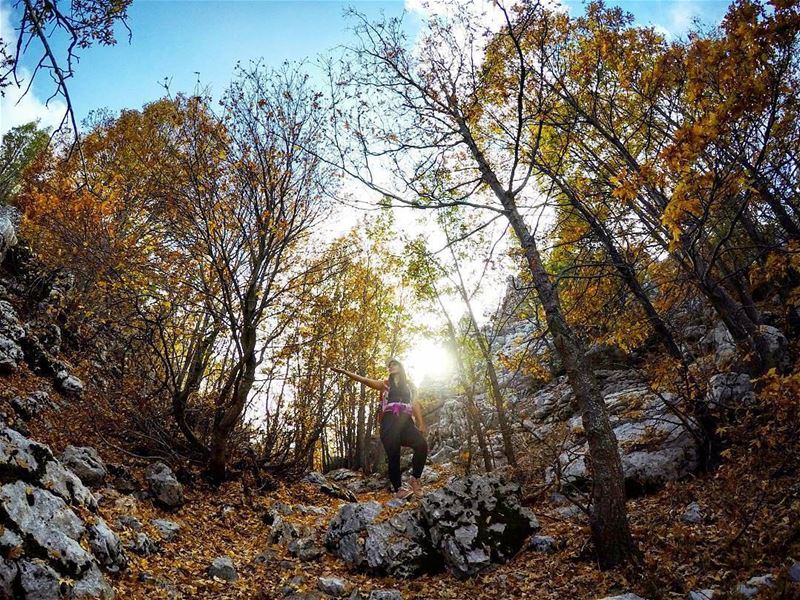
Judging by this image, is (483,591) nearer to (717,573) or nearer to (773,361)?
(717,573)

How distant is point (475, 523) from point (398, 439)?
1.89 meters

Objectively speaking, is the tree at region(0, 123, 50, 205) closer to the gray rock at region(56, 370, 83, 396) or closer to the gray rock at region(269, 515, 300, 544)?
the gray rock at region(56, 370, 83, 396)

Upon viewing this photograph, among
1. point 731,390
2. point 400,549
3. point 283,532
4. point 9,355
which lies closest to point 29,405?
point 9,355

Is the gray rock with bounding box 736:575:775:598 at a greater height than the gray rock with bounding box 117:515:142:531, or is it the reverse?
the gray rock with bounding box 117:515:142:531

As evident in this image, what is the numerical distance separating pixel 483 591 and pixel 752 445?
174 inches

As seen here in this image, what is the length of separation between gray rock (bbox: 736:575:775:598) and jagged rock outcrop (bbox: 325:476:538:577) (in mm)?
2696

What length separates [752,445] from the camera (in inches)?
241

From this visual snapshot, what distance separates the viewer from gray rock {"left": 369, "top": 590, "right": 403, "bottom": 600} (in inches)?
191

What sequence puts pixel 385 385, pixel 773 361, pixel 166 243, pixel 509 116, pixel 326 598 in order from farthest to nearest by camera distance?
pixel 166 243 < pixel 509 116 < pixel 385 385 < pixel 773 361 < pixel 326 598

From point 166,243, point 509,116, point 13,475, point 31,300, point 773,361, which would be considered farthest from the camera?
point 31,300

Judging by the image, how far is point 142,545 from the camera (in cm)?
557

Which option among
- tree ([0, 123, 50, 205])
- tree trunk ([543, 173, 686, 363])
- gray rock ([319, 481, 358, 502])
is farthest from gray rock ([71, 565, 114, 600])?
tree ([0, 123, 50, 205])

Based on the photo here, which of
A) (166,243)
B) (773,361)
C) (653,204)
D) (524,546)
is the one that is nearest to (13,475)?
(524,546)

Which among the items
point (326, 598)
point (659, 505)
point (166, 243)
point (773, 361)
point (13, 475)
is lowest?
point (659, 505)
